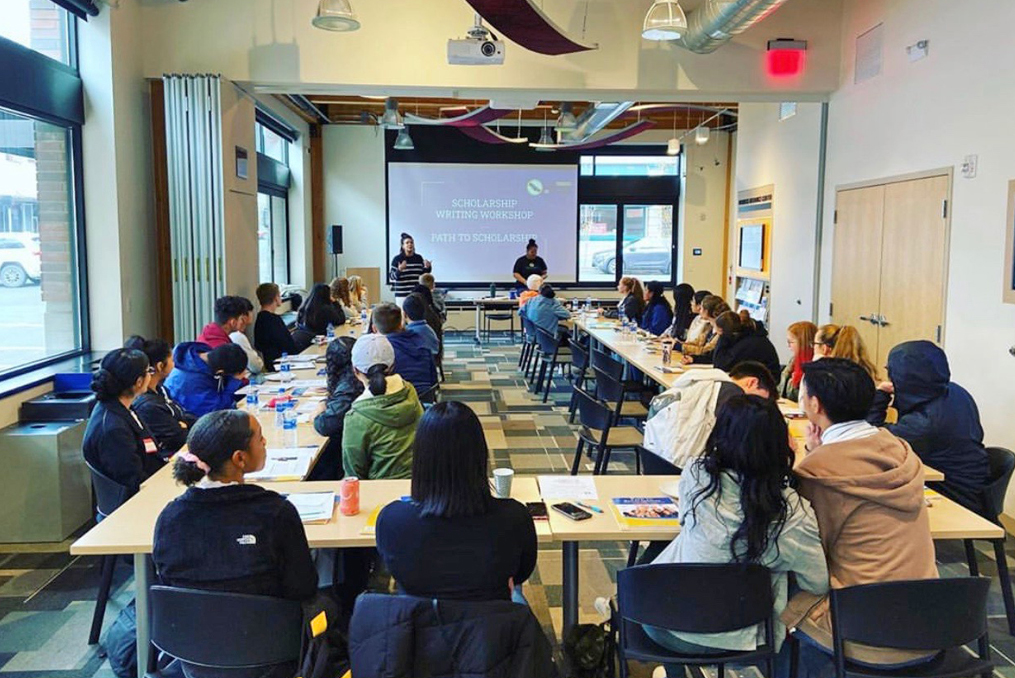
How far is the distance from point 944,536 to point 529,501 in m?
1.48

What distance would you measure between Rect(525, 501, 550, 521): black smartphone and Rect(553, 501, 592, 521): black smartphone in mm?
49

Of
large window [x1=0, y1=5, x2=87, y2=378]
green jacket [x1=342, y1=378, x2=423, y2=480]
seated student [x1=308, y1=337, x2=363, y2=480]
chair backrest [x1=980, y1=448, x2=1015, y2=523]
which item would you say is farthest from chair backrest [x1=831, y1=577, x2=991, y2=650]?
large window [x1=0, y1=5, x2=87, y2=378]

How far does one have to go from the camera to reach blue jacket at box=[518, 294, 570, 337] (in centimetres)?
909

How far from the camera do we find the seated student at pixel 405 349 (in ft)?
18.2

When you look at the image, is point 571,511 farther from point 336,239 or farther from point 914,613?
point 336,239

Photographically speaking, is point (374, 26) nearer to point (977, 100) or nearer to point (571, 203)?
point (977, 100)

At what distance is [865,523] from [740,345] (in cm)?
311

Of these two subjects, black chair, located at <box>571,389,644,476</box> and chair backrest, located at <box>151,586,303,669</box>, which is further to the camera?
black chair, located at <box>571,389,644,476</box>

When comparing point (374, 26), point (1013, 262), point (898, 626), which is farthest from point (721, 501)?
point (374, 26)

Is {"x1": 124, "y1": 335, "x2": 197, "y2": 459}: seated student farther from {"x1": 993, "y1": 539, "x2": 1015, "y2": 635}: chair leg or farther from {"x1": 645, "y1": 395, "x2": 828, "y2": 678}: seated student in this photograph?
{"x1": 993, "y1": 539, "x2": 1015, "y2": 635}: chair leg

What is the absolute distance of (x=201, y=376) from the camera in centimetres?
480

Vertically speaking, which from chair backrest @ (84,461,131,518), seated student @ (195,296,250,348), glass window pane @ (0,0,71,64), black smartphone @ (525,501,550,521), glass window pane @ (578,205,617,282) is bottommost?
chair backrest @ (84,461,131,518)

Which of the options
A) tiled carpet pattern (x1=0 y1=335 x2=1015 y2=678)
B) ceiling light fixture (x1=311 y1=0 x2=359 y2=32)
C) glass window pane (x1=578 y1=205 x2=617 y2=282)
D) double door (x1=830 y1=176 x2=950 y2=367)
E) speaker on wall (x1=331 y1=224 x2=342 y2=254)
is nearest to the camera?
tiled carpet pattern (x1=0 y1=335 x2=1015 y2=678)

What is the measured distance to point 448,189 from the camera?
45.6ft
